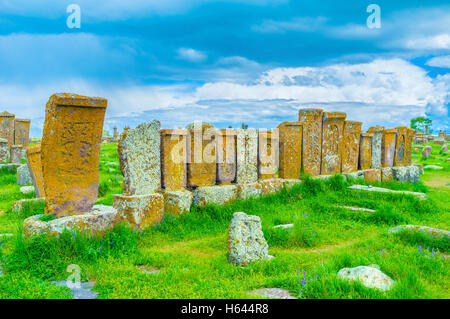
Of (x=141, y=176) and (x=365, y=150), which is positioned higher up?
(x=365, y=150)

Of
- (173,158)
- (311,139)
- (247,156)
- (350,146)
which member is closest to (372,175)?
(350,146)

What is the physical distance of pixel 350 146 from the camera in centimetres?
971

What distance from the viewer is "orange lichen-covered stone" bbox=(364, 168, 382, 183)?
393 inches

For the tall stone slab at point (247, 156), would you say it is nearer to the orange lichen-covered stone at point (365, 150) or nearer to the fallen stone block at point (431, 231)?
the fallen stone block at point (431, 231)

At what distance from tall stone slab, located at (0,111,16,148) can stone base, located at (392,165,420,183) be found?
15.8 m

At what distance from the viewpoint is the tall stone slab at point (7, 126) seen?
16453 mm

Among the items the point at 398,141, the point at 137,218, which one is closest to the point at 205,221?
the point at 137,218

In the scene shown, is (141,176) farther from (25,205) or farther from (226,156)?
(25,205)

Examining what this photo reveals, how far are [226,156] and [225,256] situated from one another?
3.05 metres

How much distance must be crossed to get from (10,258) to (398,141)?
10649mm

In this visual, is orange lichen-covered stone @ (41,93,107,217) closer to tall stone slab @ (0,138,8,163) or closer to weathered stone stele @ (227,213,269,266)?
weathered stone stele @ (227,213,269,266)
